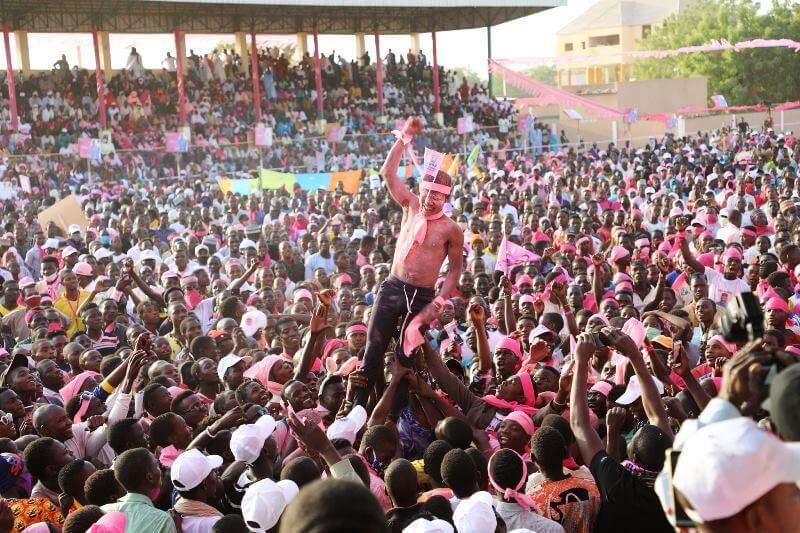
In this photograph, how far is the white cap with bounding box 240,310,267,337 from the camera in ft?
27.3

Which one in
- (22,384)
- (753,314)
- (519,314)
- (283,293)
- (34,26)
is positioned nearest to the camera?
(753,314)

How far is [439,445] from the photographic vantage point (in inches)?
182

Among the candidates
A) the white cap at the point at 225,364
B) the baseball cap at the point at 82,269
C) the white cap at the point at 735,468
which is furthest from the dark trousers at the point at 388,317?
the baseball cap at the point at 82,269

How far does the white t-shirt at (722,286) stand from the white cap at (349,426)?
4.39m

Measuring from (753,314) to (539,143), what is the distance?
1141 inches

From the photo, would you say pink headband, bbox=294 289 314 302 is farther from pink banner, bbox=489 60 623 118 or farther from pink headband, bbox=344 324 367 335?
pink banner, bbox=489 60 623 118

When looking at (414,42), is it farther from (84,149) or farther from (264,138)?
(84,149)

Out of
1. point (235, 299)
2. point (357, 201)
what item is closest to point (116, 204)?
point (357, 201)

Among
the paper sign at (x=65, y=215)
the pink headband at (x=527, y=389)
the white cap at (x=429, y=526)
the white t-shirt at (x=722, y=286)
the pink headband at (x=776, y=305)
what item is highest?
the paper sign at (x=65, y=215)

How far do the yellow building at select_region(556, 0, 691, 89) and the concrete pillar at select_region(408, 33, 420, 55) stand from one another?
30.2 meters

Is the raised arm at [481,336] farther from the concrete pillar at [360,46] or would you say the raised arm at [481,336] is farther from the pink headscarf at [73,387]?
the concrete pillar at [360,46]

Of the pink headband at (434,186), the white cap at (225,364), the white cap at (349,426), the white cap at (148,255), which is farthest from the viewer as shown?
the white cap at (148,255)

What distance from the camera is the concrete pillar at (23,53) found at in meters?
29.4

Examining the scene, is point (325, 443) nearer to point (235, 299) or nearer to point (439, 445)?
point (439, 445)
